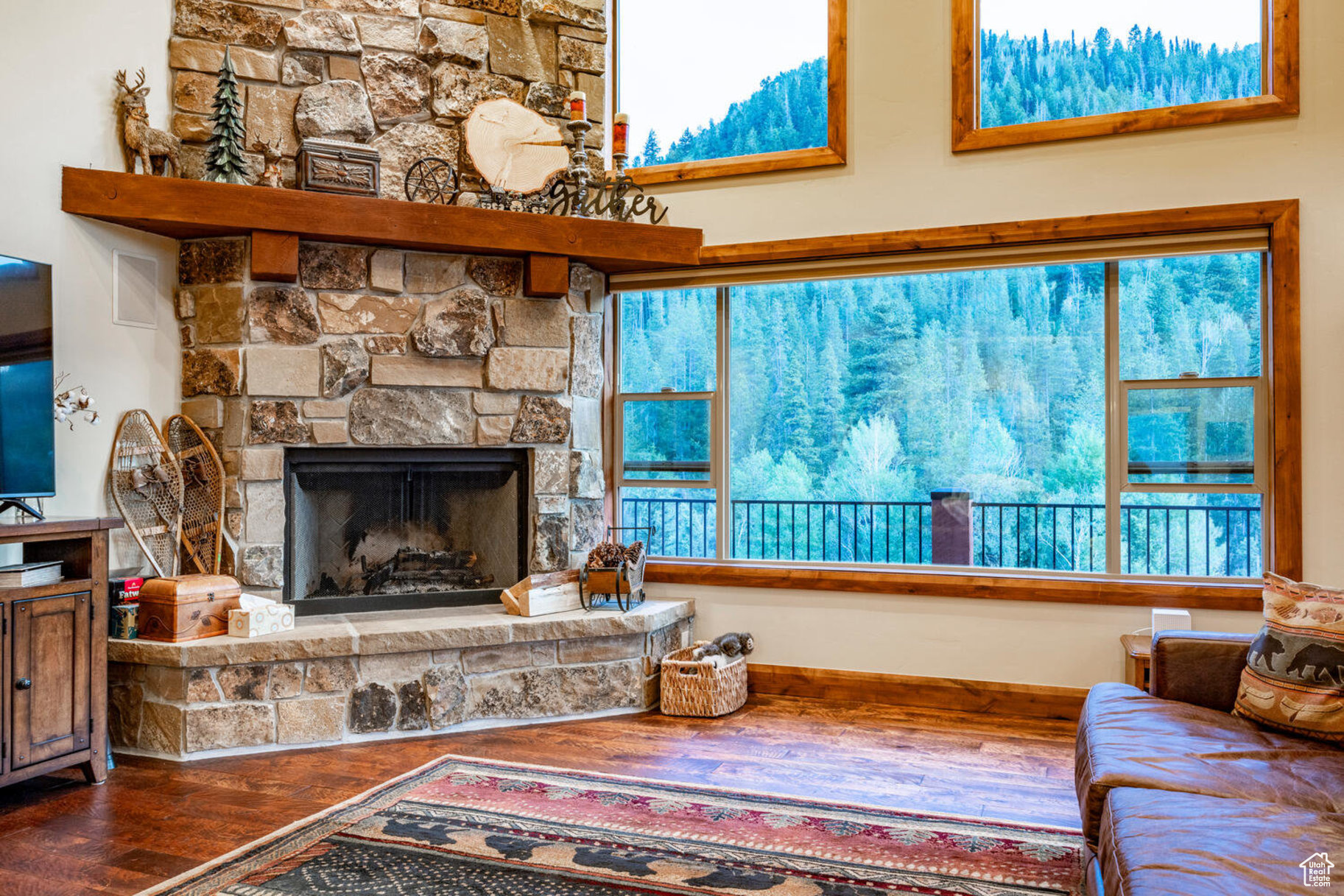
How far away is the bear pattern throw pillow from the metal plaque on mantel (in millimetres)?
3452

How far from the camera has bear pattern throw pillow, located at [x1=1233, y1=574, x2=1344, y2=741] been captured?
7.27 ft

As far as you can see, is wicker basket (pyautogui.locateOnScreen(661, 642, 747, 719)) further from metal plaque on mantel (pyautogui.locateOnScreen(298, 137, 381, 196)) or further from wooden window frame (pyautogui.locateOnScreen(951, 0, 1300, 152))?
wooden window frame (pyautogui.locateOnScreen(951, 0, 1300, 152))

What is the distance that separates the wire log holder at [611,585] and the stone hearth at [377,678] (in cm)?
10

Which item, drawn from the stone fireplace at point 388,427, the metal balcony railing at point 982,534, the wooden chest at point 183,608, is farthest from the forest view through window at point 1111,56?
the wooden chest at point 183,608

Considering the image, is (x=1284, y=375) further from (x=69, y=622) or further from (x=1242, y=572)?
(x=69, y=622)

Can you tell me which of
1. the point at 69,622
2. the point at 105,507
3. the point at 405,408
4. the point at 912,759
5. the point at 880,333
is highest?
the point at 880,333

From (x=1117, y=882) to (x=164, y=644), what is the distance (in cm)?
308

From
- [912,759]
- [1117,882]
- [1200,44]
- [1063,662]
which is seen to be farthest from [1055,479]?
[1117,882]

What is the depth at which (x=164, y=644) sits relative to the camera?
327cm

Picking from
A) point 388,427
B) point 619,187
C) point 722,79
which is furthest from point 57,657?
point 722,79

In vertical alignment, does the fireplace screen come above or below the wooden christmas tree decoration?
below

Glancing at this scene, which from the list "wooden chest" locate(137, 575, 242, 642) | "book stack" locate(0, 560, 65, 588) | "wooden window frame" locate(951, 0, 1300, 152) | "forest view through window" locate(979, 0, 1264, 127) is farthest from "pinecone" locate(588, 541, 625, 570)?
"forest view through window" locate(979, 0, 1264, 127)

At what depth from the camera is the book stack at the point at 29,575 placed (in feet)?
9.19

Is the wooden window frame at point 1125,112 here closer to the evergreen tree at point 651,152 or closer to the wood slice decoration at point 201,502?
the evergreen tree at point 651,152
